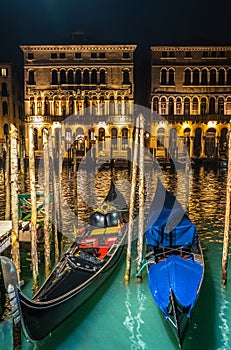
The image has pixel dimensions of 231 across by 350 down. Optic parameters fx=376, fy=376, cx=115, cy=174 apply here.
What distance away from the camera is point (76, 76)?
3177cm

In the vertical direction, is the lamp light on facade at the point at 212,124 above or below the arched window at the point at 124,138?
above

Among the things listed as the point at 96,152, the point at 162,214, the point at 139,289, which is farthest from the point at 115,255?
the point at 96,152

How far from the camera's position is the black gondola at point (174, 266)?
4.77 meters

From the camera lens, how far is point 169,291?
4910 mm

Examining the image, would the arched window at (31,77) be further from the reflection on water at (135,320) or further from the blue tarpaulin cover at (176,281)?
the blue tarpaulin cover at (176,281)

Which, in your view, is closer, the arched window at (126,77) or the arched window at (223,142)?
the arched window at (223,142)

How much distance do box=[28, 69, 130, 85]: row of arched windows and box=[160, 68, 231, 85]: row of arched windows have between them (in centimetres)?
320

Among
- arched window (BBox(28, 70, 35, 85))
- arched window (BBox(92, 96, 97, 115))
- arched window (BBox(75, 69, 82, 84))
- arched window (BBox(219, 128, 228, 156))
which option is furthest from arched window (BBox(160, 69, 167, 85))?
arched window (BBox(28, 70, 35, 85))

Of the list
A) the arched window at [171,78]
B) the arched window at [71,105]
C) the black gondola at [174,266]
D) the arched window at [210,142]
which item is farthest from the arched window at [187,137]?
the black gondola at [174,266]

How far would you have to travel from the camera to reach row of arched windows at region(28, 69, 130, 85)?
31578mm

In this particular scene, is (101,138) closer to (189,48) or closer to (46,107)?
(46,107)

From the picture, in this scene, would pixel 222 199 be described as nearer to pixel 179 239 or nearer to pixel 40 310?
pixel 179 239

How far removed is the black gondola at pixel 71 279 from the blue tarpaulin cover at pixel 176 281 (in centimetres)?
117

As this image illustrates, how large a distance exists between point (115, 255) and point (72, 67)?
87.1 ft
